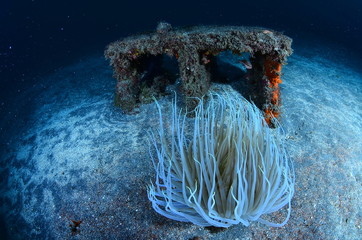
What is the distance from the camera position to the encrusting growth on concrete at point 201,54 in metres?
3.72

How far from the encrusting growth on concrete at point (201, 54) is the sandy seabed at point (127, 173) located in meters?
0.53

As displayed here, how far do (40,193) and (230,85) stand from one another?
387cm

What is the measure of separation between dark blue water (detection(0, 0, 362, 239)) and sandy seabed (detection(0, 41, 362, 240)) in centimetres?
11

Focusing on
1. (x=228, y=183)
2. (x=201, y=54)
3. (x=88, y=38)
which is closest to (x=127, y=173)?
(x=228, y=183)

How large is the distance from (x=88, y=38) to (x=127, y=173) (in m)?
21.1

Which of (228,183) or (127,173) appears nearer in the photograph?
(228,183)

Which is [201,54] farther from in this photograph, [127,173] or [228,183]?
[228,183]

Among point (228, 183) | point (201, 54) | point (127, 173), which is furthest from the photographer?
point (201, 54)

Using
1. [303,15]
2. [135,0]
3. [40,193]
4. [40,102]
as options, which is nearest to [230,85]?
[40,193]

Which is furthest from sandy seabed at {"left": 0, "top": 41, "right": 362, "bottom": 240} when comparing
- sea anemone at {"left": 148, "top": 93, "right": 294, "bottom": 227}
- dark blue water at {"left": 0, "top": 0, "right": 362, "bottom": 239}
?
sea anemone at {"left": 148, "top": 93, "right": 294, "bottom": 227}

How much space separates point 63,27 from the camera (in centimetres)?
2559

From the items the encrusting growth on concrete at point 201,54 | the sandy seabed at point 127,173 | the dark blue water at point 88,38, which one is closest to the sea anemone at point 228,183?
the sandy seabed at point 127,173

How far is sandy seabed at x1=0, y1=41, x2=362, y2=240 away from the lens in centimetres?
288

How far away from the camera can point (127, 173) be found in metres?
3.45
